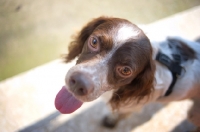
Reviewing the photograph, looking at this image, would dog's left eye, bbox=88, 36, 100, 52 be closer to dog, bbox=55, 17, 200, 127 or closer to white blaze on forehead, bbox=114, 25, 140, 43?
dog, bbox=55, 17, 200, 127

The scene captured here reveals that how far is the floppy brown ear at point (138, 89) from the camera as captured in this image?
1630 millimetres

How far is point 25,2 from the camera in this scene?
302 cm

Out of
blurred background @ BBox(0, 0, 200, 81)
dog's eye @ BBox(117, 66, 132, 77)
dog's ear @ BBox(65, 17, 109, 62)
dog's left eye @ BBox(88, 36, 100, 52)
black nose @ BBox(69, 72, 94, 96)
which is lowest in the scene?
dog's eye @ BBox(117, 66, 132, 77)

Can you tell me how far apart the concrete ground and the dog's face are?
0.55 metres

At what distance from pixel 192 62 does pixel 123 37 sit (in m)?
0.82

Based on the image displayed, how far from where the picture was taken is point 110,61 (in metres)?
1.44

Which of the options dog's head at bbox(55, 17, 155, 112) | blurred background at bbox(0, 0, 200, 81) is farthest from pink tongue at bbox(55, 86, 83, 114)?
blurred background at bbox(0, 0, 200, 81)

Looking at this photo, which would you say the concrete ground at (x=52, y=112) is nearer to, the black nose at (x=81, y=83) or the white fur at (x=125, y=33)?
A: the white fur at (x=125, y=33)

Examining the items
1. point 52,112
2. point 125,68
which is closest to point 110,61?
point 125,68

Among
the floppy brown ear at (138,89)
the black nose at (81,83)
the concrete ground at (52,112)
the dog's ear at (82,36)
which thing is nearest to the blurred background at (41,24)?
the concrete ground at (52,112)

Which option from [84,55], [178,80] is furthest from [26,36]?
[178,80]

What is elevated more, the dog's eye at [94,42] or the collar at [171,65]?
the dog's eye at [94,42]

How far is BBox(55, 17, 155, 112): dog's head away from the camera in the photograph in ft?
4.44

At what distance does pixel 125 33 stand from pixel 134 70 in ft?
0.88
